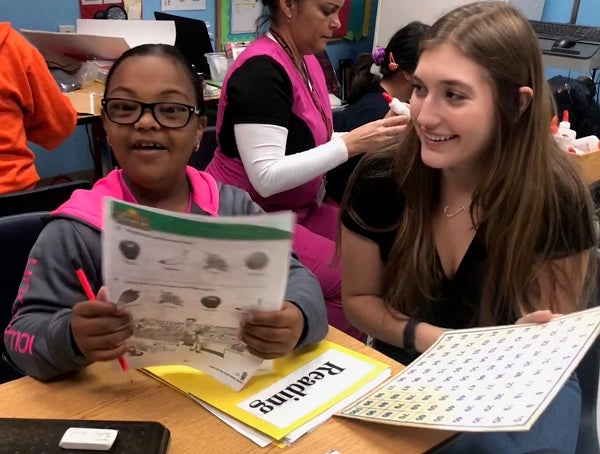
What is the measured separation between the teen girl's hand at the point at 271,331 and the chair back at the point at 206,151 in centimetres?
123

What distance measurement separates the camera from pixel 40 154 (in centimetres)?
357

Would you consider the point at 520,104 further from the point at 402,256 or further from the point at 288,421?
the point at 288,421

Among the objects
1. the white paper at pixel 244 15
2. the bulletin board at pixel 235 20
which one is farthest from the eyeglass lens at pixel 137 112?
the white paper at pixel 244 15

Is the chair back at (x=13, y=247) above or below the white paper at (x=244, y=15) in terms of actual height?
below

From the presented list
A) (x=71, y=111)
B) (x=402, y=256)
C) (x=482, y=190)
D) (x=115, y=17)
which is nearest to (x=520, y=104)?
(x=482, y=190)

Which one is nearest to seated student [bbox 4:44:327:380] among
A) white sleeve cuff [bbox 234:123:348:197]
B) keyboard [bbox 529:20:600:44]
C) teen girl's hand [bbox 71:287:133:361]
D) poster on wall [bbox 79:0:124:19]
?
teen girl's hand [bbox 71:287:133:361]

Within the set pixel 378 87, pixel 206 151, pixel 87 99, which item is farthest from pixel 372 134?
pixel 87 99

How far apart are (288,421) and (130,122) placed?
0.56 metres

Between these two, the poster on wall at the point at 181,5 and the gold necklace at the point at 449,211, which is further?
the poster on wall at the point at 181,5

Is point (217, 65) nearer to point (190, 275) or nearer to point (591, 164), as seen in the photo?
Answer: point (591, 164)

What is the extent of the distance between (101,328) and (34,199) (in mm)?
909

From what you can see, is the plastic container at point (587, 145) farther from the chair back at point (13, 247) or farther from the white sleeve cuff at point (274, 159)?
the chair back at point (13, 247)

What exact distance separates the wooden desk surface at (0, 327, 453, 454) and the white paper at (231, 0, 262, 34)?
11.9 feet

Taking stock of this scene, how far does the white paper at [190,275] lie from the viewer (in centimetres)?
69
